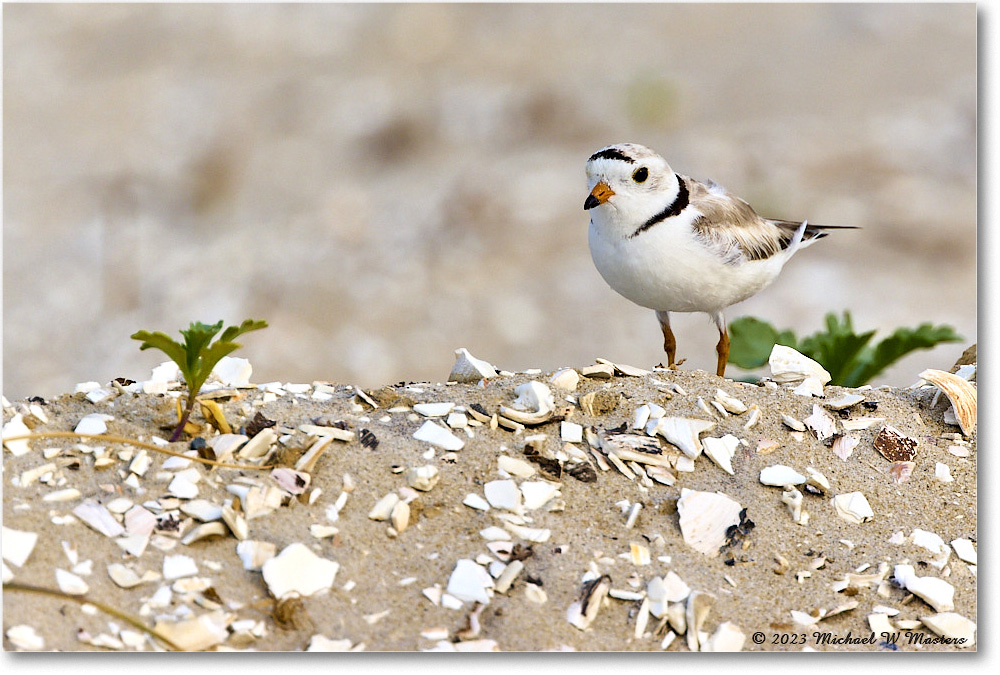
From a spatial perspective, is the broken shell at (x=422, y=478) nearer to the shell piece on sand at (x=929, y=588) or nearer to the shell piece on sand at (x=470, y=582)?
the shell piece on sand at (x=470, y=582)

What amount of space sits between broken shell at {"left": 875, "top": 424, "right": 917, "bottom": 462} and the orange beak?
3.89 ft

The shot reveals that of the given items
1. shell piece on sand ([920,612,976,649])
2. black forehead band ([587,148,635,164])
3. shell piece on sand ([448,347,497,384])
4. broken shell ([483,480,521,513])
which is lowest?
shell piece on sand ([920,612,976,649])

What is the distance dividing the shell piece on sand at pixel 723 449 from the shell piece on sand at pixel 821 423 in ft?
0.94

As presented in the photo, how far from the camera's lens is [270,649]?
7.16 feet

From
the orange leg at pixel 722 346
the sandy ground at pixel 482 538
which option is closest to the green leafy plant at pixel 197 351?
the sandy ground at pixel 482 538

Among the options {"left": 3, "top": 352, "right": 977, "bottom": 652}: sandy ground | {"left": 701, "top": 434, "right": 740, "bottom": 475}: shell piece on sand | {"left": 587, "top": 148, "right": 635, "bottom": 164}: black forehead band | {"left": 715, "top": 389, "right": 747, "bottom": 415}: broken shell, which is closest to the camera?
{"left": 3, "top": 352, "right": 977, "bottom": 652}: sandy ground

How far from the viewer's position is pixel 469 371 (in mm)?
3240

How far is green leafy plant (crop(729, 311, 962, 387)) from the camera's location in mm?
4145

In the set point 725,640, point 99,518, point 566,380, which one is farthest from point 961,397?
point 99,518

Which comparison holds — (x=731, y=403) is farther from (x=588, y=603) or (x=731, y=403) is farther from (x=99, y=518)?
(x=99, y=518)

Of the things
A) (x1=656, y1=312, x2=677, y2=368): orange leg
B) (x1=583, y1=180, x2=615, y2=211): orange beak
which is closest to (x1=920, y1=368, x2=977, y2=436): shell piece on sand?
(x1=656, y1=312, x2=677, y2=368): orange leg

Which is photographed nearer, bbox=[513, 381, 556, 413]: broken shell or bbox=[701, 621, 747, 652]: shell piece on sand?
bbox=[701, 621, 747, 652]: shell piece on sand

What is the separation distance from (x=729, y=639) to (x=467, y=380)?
1264 millimetres

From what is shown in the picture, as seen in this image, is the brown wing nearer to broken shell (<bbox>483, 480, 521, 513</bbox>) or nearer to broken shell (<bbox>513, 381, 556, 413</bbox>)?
broken shell (<bbox>513, 381, 556, 413</bbox>)
